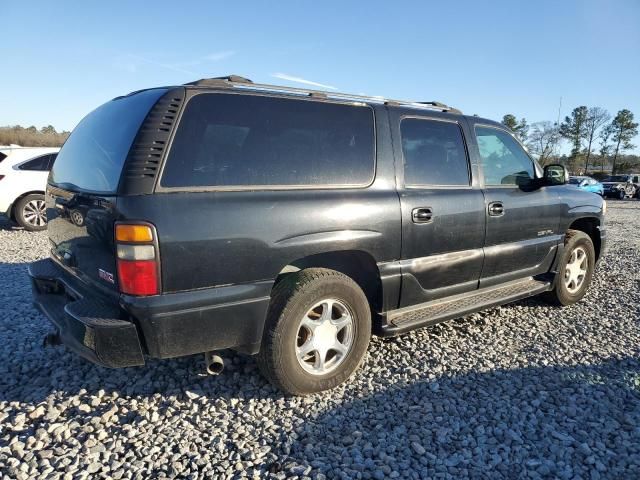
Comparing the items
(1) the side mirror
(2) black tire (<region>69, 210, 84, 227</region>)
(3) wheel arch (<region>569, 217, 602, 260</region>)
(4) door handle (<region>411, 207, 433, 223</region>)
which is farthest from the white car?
(3) wheel arch (<region>569, 217, 602, 260</region>)

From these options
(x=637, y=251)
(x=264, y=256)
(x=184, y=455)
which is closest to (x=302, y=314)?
(x=264, y=256)

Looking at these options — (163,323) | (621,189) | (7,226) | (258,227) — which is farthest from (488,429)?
(621,189)

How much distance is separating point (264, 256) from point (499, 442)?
5.44 feet

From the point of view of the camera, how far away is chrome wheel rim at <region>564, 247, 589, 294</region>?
474 centimetres

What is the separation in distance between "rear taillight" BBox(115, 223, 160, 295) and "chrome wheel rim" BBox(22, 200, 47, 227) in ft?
26.9

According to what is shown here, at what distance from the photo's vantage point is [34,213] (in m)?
9.13

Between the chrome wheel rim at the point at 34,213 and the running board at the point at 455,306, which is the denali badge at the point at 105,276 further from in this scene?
the chrome wheel rim at the point at 34,213

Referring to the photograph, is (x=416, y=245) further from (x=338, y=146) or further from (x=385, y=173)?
(x=338, y=146)

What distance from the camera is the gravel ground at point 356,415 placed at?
2.26 meters

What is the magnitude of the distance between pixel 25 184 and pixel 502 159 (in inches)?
350

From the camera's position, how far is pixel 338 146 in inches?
117

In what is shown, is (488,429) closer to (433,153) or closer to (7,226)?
(433,153)

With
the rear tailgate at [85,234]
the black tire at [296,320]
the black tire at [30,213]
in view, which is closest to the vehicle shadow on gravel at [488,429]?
the black tire at [296,320]

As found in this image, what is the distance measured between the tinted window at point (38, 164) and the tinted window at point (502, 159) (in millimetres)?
8764
